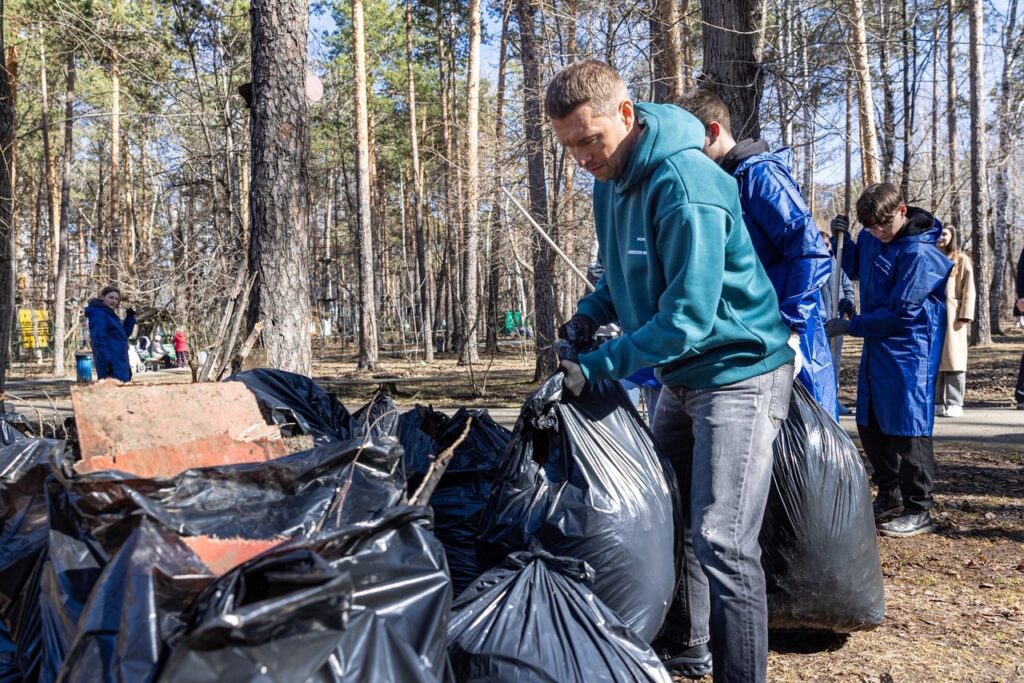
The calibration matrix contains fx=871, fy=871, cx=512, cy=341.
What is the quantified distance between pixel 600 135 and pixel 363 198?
16434 mm

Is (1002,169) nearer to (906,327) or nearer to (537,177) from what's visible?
(537,177)

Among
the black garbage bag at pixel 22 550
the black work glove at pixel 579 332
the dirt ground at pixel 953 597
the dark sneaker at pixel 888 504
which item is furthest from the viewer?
the dark sneaker at pixel 888 504

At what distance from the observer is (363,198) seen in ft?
59.0

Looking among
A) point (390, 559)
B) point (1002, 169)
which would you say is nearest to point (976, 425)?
point (390, 559)

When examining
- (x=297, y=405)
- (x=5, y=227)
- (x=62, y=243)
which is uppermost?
(x=62, y=243)

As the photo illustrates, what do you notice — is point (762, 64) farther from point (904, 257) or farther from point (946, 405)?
point (946, 405)

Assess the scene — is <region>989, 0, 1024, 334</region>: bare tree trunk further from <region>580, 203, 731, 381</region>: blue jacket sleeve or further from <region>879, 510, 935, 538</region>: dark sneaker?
<region>580, 203, 731, 381</region>: blue jacket sleeve

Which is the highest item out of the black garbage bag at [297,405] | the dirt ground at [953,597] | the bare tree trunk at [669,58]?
the bare tree trunk at [669,58]

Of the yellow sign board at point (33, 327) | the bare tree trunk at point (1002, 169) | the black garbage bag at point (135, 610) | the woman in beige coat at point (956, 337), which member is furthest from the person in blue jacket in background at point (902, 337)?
the yellow sign board at point (33, 327)

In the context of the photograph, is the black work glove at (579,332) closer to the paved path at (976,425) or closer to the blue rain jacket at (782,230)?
the blue rain jacket at (782,230)

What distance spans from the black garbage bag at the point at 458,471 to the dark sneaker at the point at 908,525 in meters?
1.88

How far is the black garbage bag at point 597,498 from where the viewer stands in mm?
2309

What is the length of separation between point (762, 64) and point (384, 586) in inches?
205

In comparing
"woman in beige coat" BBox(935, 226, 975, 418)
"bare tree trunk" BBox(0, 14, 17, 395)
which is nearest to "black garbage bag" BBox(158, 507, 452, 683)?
"bare tree trunk" BBox(0, 14, 17, 395)
